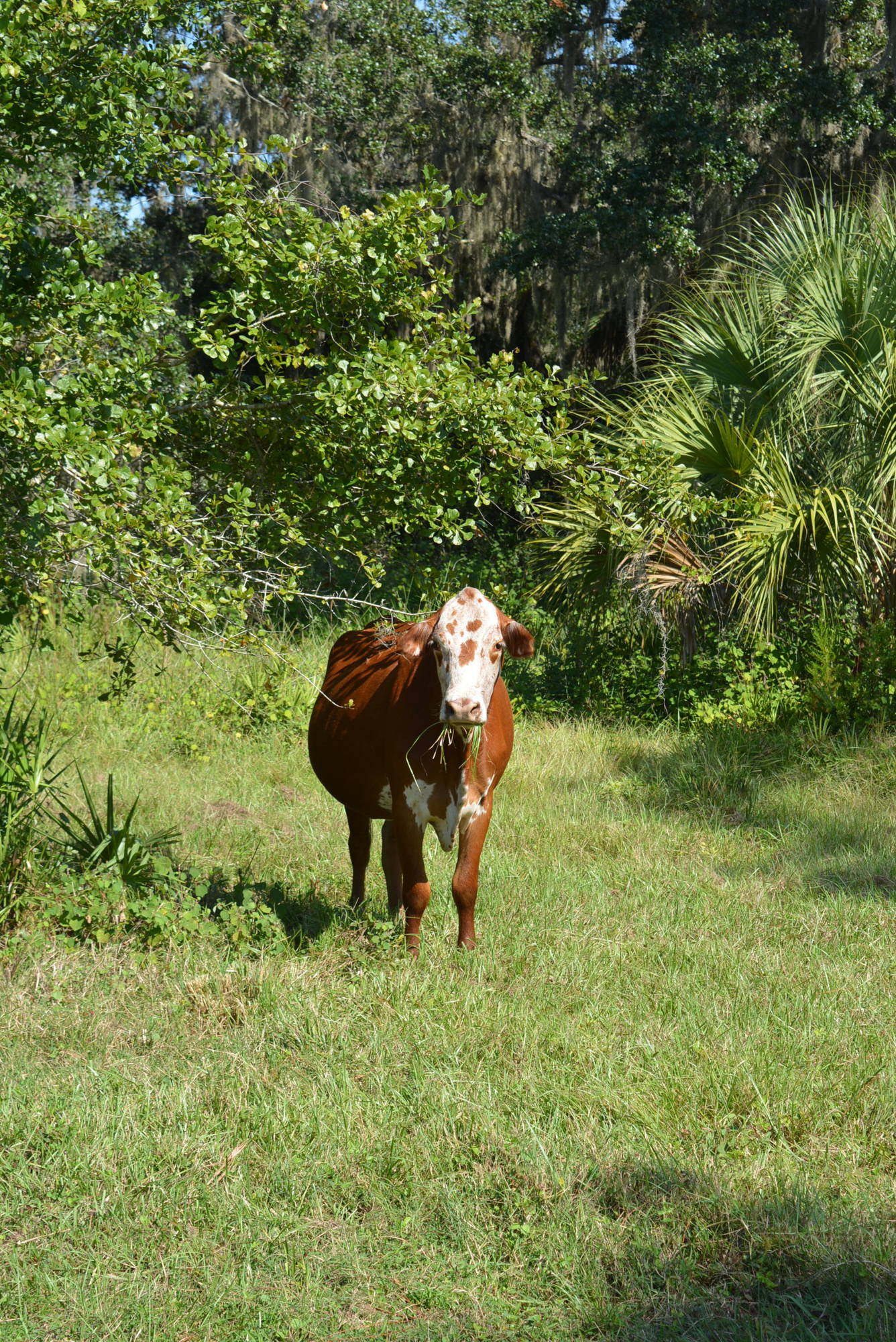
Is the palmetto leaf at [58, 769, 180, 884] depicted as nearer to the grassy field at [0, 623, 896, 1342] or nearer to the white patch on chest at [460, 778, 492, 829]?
the grassy field at [0, 623, 896, 1342]

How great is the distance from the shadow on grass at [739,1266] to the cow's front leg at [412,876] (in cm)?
183

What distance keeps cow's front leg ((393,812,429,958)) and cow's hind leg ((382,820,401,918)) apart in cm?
86

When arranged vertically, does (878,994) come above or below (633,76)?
below

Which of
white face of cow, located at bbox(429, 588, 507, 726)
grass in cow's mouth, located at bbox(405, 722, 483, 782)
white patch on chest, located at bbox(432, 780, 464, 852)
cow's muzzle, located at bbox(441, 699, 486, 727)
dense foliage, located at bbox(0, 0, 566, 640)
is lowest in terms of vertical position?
white patch on chest, located at bbox(432, 780, 464, 852)

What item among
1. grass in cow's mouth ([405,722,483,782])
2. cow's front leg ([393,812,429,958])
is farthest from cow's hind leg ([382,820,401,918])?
grass in cow's mouth ([405,722,483,782])

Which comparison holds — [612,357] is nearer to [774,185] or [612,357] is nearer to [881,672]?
[774,185]

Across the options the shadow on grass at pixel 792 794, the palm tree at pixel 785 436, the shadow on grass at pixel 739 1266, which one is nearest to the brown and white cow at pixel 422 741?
the shadow on grass at pixel 739 1266

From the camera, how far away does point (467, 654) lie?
469 cm

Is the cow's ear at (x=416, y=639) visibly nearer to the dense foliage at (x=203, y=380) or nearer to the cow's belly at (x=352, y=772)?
the dense foliage at (x=203, y=380)

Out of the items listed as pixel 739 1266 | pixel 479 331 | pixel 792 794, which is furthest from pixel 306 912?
pixel 479 331

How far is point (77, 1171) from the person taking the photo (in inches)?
144

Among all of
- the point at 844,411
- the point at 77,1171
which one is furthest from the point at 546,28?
the point at 77,1171

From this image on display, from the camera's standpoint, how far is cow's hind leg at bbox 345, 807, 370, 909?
629 centimetres

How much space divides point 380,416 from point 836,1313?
366cm
